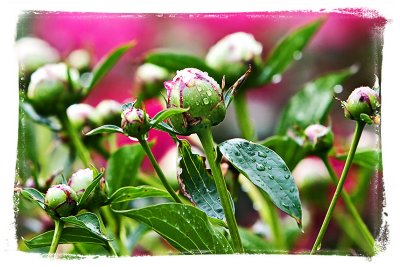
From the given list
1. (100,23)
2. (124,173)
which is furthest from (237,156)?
(100,23)

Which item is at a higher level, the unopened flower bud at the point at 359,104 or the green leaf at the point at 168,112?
the green leaf at the point at 168,112

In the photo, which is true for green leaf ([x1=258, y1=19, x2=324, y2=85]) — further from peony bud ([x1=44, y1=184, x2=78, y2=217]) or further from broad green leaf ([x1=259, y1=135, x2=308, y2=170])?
peony bud ([x1=44, y1=184, x2=78, y2=217])

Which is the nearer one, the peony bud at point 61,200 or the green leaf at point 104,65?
the peony bud at point 61,200

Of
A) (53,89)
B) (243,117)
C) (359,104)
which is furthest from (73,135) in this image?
(359,104)

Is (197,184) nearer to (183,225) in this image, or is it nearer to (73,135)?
(183,225)

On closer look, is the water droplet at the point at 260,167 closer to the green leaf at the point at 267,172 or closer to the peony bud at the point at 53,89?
the green leaf at the point at 267,172

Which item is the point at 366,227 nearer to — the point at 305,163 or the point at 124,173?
the point at 305,163

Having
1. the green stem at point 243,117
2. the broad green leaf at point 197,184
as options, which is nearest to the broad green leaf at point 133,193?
the broad green leaf at point 197,184
